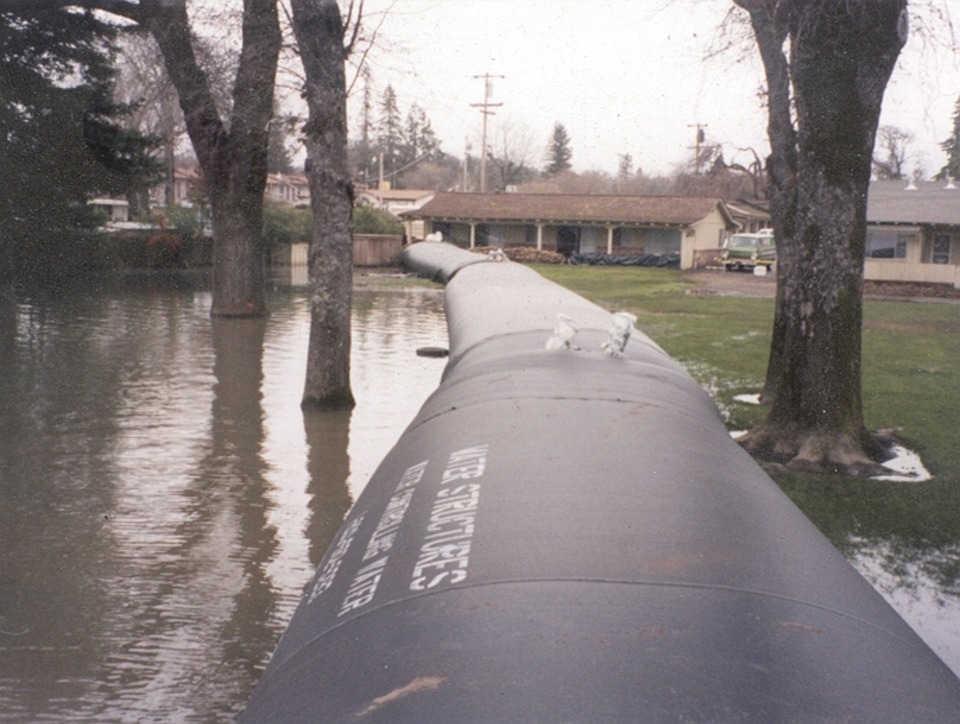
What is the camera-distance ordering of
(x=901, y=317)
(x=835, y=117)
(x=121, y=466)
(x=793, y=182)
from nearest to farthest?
(x=835, y=117), (x=121, y=466), (x=793, y=182), (x=901, y=317)

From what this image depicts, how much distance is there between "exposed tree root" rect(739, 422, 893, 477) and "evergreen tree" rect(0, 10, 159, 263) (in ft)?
57.6

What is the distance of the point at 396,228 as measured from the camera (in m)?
51.1

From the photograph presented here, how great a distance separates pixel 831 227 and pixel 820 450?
196 centimetres

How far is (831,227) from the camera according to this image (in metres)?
9.40

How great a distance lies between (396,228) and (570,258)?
30.4 feet

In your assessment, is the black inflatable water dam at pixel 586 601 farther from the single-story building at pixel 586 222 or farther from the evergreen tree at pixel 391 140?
the evergreen tree at pixel 391 140

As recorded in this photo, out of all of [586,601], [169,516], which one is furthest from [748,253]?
[586,601]

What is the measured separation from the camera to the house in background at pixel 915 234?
36.0 m

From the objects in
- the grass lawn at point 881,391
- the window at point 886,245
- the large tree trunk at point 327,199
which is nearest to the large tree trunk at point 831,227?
the grass lawn at point 881,391

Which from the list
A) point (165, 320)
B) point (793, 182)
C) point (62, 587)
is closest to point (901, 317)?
point (793, 182)

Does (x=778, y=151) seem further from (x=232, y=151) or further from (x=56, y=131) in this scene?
(x=56, y=131)

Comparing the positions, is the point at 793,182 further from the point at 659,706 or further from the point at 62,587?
the point at 659,706

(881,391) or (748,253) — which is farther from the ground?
(748,253)

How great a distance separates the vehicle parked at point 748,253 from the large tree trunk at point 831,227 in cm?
4096
